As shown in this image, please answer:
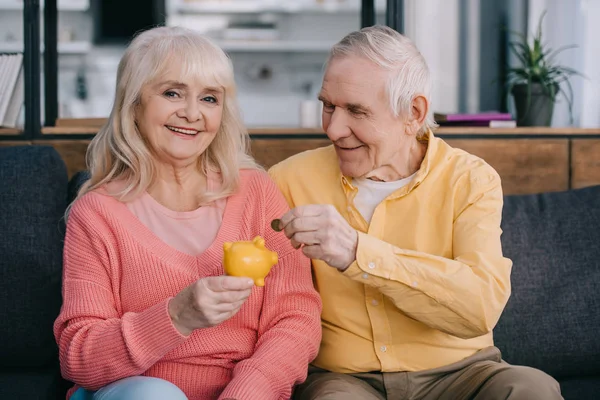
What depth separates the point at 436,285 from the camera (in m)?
1.52

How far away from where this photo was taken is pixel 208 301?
1344mm

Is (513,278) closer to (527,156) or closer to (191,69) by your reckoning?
(527,156)

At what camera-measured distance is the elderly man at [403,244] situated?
155 cm

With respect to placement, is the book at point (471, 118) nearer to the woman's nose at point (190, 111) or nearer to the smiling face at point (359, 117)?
the smiling face at point (359, 117)

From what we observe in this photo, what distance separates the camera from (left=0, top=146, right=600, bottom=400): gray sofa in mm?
1831

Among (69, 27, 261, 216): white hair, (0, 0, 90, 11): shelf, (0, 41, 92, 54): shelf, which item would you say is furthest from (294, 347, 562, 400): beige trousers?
(0, 0, 90, 11): shelf

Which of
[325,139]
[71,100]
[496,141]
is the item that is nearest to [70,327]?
[325,139]

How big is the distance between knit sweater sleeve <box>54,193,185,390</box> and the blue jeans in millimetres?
31

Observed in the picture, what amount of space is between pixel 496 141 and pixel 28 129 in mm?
1443

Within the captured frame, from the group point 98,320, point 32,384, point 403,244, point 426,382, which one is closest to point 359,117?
point 403,244

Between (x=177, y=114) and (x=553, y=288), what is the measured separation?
1119 millimetres

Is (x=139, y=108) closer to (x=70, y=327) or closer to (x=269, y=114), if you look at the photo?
(x=70, y=327)

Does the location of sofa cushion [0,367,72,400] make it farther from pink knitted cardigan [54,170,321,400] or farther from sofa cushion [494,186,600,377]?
sofa cushion [494,186,600,377]

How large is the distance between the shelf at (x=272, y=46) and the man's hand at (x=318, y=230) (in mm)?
4222
